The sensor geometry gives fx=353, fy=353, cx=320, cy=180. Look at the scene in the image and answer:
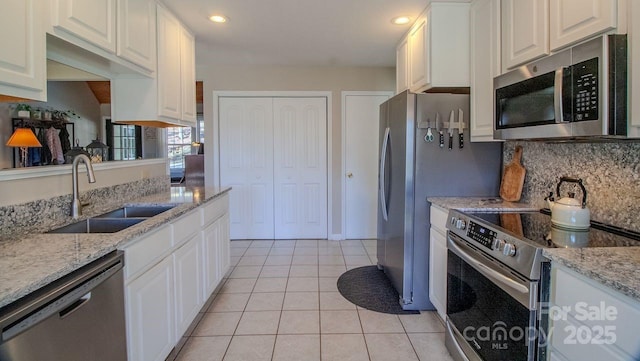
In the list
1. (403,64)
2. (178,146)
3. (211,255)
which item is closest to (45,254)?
(211,255)

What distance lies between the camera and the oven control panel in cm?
165

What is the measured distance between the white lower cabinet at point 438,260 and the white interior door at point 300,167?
7.92 ft

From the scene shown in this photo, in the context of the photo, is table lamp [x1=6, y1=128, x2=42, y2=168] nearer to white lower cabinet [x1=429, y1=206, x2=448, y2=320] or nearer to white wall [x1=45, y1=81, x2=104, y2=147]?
white wall [x1=45, y1=81, x2=104, y2=147]

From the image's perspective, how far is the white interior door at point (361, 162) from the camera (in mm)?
4730

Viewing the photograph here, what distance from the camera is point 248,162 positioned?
4758mm

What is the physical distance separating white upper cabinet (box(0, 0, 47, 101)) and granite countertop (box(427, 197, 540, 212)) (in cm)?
217

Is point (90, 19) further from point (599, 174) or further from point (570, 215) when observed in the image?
point (599, 174)

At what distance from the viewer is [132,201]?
8.30ft

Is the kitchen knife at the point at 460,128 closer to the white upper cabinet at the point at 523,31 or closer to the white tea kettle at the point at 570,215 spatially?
the white upper cabinet at the point at 523,31

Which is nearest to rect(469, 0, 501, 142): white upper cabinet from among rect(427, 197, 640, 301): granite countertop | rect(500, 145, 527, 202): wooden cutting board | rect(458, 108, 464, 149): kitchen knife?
rect(458, 108, 464, 149): kitchen knife

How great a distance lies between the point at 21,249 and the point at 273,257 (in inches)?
112

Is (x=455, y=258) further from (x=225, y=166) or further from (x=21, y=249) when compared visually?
(x=225, y=166)

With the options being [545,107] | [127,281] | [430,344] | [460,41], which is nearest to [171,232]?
[127,281]

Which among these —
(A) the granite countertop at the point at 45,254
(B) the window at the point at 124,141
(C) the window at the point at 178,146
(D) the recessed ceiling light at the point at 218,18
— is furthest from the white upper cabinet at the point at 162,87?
(C) the window at the point at 178,146
